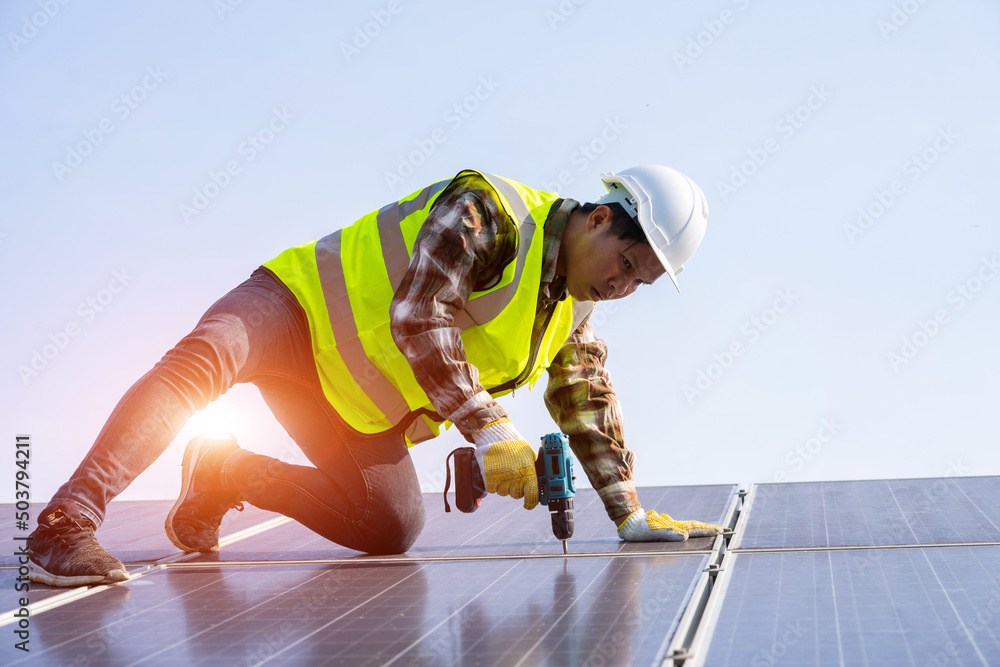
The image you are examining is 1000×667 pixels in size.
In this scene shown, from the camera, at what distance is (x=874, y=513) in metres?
2.88

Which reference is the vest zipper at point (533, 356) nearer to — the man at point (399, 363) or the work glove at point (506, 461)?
the man at point (399, 363)

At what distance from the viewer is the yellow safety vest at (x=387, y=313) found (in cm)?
248

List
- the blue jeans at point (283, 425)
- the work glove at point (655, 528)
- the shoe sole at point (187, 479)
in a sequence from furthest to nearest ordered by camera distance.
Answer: the shoe sole at point (187, 479)
the work glove at point (655, 528)
the blue jeans at point (283, 425)

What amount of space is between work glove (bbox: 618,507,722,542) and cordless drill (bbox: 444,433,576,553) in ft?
1.24

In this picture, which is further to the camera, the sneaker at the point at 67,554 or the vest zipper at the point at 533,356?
the vest zipper at the point at 533,356

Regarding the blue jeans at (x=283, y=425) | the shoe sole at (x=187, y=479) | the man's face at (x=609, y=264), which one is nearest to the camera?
the blue jeans at (x=283, y=425)

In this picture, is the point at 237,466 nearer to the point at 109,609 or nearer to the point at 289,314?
the point at 289,314

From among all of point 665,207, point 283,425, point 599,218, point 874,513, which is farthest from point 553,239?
point 874,513

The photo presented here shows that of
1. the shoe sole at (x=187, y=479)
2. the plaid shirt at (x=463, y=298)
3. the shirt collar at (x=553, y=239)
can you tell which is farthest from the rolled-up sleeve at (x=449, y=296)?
the shoe sole at (x=187, y=479)

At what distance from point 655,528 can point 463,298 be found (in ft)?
2.71

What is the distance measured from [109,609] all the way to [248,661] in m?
0.57

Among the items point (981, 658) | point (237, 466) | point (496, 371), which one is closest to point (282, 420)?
point (237, 466)

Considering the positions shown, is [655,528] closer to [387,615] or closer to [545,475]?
[545,475]

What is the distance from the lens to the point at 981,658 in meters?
1.43
